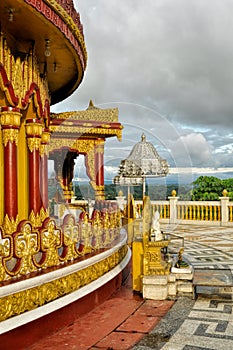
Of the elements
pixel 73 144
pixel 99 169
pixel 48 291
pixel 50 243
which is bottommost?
pixel 48 291

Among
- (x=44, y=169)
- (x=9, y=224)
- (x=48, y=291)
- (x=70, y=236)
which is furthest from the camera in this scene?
(x=44, y=169)

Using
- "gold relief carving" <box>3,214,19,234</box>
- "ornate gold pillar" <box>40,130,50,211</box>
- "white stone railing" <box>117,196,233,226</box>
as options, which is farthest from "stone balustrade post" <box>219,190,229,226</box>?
"gold relief carving" <box>3,214,19,234</box>

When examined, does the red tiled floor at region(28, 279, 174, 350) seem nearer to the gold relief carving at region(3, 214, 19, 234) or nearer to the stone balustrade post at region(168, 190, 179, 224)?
the gold relief carving at region(3, 214, 19, 234)

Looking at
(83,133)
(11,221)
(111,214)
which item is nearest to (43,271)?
(11,221)

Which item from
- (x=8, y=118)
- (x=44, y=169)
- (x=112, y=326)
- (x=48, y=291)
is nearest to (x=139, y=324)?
(x=112, y=326)

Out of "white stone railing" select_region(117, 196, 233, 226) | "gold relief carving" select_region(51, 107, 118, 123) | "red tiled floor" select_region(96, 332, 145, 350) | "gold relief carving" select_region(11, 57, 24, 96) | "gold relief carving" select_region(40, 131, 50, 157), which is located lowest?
"red tiled floor" select_region(96, 332, 145, 350)

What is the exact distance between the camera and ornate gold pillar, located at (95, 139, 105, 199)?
994cm

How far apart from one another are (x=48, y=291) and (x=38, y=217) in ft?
6.83

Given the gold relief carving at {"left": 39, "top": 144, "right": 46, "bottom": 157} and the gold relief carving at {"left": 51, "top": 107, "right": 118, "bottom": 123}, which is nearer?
the gold relief carving at {"left": 39, "top": 144, "right": 46, "bottom": 157}

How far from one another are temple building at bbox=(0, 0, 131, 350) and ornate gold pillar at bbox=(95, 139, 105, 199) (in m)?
2.74

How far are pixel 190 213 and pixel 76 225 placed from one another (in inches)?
478

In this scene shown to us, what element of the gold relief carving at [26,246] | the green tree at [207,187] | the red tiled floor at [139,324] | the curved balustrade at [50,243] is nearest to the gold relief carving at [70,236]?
the curved balustrade at [50,243]

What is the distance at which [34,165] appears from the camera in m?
5.87

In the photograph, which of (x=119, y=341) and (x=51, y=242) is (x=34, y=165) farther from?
(x=119, y=341)
